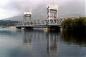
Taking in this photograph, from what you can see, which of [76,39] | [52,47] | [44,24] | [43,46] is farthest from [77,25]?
[52,47]

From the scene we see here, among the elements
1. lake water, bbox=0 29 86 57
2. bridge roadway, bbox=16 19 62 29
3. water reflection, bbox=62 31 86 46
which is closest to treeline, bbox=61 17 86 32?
bridge roadway, bbox=16 19 62 29

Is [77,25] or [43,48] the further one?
[77,25]

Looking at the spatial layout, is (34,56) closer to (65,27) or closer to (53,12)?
(65,27)

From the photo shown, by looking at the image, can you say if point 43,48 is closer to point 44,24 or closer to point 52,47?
point 52,47

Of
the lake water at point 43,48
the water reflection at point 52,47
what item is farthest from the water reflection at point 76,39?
the water reflection at point 52,47

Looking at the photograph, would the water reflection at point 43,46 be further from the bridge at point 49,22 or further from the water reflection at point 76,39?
the bridge at point 49,22

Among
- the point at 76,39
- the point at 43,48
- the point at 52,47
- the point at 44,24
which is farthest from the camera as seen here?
the point at 44,24

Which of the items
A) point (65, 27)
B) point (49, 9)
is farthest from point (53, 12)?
point (65, 27)

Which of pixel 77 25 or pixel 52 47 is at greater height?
pixel 77 25

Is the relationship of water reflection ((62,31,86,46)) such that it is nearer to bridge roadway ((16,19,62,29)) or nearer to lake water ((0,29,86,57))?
lake water ((0,29,86,57))

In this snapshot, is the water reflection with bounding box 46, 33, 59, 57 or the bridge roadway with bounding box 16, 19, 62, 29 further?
the bridge roadway with bounding box 16, 19, 62, 29

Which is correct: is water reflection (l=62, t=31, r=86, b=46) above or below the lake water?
below

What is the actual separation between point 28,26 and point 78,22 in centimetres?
4477

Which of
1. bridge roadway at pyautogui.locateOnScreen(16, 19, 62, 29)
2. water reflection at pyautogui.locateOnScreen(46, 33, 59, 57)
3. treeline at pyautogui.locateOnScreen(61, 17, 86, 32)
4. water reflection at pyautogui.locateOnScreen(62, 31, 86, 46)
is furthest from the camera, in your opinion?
bridge roadway at pyautogui.locateOnScreen(16, 19, 62, 29)
